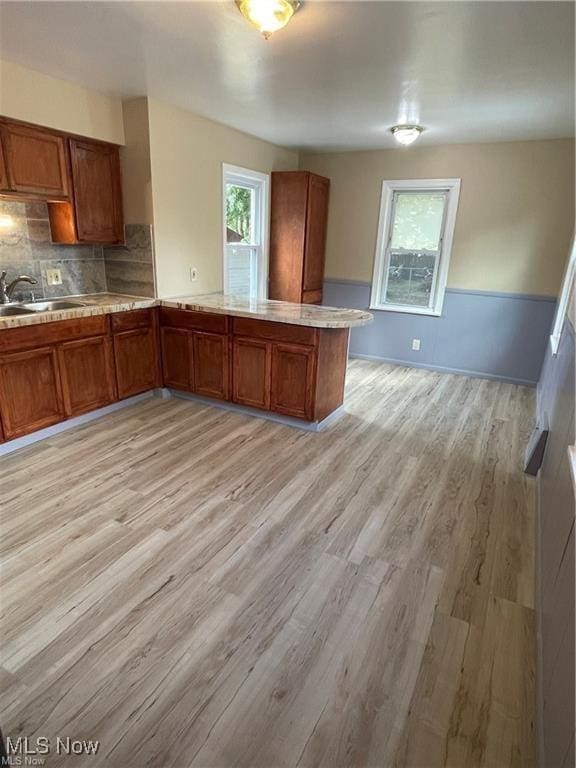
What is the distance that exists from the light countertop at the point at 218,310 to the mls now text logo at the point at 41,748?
2.17 m

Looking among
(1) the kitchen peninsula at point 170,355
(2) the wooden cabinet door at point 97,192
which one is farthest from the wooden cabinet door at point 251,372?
(2) the wooden cabinet door at point 97,192

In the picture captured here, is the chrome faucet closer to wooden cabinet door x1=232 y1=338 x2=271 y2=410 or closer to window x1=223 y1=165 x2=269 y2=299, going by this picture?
wooden cabinet door x1=232 y1=338 x2=271 y2=410

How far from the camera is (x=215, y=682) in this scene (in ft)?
4.66

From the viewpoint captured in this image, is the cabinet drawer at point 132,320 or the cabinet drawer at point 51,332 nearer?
the cabinet drawer at point 51,332

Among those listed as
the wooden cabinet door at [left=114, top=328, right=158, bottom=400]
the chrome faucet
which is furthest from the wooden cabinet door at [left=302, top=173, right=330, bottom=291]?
the chrome faucet

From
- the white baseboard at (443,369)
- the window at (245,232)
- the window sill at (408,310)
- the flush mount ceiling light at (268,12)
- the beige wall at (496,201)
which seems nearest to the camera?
the flush mount ceiling light at (268,12)

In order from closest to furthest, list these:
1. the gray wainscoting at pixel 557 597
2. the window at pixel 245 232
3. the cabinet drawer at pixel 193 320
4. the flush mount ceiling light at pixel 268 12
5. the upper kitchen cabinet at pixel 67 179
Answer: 1. the gray wainscoting at pixel 557 597
2. the flush mount ceiling light at pixel 268 12
3. the upper kitchen cabinet at pixel 67 179
4. the cabinet drawer at pixel 193 320
5. the window at pixel 245 232

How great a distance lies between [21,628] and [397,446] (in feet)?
7.91

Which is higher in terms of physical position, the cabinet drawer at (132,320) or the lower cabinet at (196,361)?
the cabinet drawer at (132,320)

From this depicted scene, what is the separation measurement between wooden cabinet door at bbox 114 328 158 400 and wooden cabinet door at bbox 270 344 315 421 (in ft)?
3.83

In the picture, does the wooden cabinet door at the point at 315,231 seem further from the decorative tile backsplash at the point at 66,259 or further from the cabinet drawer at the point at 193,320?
the decorative tile backsplash at the point at 66,259

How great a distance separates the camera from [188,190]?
3721mm

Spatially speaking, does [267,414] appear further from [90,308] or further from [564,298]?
[564,298]

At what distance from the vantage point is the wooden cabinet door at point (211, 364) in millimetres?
3525
